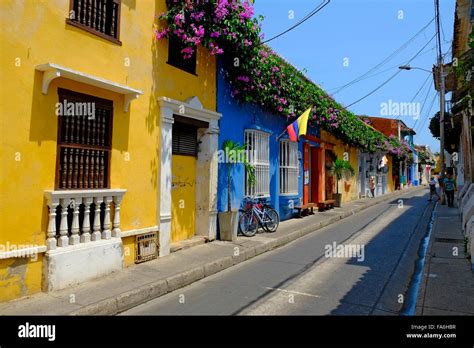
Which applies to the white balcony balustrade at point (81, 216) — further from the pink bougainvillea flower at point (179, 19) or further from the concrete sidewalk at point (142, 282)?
the pink bougainvillea flower at point (179, 19)

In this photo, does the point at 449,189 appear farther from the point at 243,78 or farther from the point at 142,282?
the point at 142,282

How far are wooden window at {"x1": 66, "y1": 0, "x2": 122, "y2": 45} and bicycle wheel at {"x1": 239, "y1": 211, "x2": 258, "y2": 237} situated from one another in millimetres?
5413

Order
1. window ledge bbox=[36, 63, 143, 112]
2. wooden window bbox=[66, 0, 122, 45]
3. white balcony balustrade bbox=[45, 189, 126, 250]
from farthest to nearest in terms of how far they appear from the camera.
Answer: wooden window bbox=[66, 0, 122, 45]
white balcony balustrade bbox=[45, 189, 126, 250]
window ledge bbox=[36, 63, 143, 112]

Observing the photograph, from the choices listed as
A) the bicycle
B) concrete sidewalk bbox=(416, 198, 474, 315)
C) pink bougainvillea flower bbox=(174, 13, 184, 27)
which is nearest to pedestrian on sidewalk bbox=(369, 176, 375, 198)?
concrete sidewalk bbox=(416, 198, 474, 315)

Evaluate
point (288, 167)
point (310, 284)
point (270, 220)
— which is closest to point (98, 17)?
point (310, 284)

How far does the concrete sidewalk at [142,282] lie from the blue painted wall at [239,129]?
1.36 m

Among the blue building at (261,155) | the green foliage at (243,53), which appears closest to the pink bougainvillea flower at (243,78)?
the green foliage at (243,53)

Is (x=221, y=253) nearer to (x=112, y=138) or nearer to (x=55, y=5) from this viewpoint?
(x=112, y=138)

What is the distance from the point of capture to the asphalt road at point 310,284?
187 inches

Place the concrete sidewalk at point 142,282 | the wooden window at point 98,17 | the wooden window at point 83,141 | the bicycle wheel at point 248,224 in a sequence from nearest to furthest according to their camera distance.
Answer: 1. the concrete sidewalk at point 142,282
2. the wooden window at point 83,141
3. the wooden window at point 98,17
4. the bicycle wheel at point 248,224

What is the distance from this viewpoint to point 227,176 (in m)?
9.16

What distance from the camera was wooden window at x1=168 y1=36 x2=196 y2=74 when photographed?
291 inches

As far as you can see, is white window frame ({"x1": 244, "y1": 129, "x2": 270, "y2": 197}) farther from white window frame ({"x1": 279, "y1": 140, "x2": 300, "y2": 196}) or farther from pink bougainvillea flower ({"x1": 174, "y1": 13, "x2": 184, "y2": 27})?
pink bougainvillea flower ({"x1": 174, "y1": 13, "x2": 184, "y2": 27})
